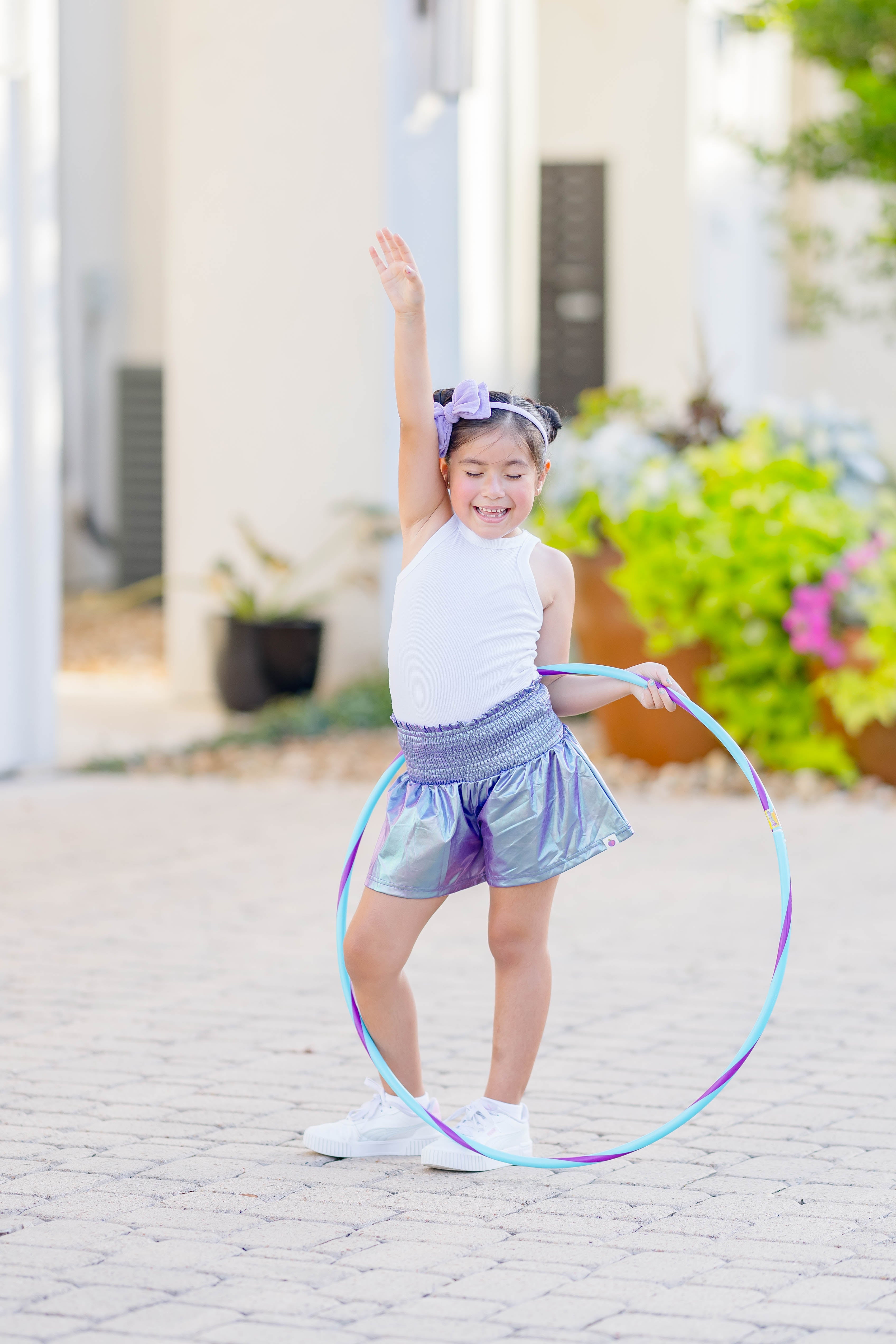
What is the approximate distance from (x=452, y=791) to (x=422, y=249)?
6178mm

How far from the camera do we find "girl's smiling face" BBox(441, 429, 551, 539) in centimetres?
300

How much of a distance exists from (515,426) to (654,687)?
487 millimetres

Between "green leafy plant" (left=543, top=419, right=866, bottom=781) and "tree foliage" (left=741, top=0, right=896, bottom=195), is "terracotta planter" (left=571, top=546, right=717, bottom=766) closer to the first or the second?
"green leafy plant" (left=543, top=419, right=866, bottom=781)

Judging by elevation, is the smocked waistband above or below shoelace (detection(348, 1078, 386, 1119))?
above

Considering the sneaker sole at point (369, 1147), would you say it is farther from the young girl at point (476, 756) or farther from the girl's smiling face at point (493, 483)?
the girl's smiling face at point (493, 483)

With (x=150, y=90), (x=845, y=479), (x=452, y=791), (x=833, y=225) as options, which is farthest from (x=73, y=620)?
(x=452, y=791)

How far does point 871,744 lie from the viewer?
6.92 metres

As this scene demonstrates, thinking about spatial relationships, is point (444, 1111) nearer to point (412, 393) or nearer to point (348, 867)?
point (348, 867)

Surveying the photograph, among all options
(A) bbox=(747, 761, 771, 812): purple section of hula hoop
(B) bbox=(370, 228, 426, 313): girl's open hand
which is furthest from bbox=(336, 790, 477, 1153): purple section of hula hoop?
(B) bbox=(370, 228, 426, 313): girl's open hand

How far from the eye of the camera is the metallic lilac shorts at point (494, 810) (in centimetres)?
300

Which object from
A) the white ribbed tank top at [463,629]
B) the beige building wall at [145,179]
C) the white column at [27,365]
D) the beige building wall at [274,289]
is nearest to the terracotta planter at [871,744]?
the beige building wall at [274,289]

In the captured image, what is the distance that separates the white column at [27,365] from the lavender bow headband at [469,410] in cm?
424

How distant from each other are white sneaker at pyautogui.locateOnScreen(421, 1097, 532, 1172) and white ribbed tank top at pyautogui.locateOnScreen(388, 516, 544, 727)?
65cm

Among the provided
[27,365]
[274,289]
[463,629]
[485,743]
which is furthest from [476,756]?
[274,289]
